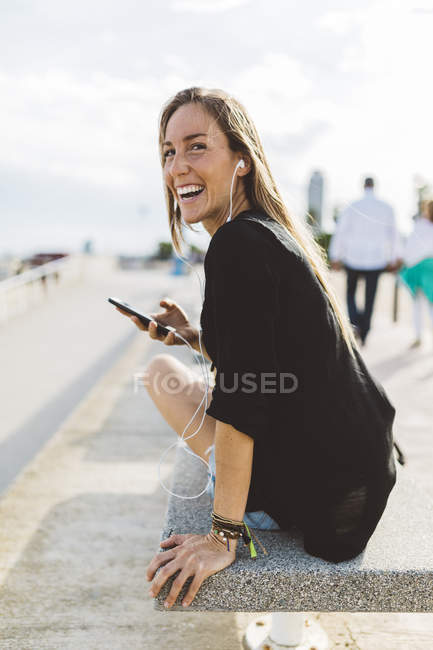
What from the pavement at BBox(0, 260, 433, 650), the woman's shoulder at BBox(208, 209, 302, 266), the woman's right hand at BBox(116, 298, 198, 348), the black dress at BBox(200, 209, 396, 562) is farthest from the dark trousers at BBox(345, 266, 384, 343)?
the woman's shoulder at BBox(208, 209, 302, 266)

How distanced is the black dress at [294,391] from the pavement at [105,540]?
0.63 meters

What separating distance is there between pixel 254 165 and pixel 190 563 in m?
1.10

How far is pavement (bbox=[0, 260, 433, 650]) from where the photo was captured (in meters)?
1.96

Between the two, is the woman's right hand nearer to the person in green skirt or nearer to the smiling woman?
the smiling woman

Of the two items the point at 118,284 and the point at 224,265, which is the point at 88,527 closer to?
the point at 224,265

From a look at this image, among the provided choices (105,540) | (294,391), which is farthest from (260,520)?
(105,540)

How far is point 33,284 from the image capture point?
44.8 feet

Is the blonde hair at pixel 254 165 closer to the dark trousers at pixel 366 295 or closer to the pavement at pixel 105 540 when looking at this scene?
the pavement at pixel 105 540

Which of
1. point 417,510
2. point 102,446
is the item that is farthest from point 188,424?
point 102,446

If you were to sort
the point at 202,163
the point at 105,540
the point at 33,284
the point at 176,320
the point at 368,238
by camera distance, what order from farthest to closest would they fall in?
the point at 33,284
the point at 368,238
the point at 105,540
the point at 176,320
the point at 202,163

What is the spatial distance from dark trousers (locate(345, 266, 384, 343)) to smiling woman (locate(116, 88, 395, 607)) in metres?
5.13

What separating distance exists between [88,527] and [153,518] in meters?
0.32

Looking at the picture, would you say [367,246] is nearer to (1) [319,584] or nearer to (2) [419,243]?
(2) [419,243]

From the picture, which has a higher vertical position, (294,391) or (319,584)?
(294,391)
